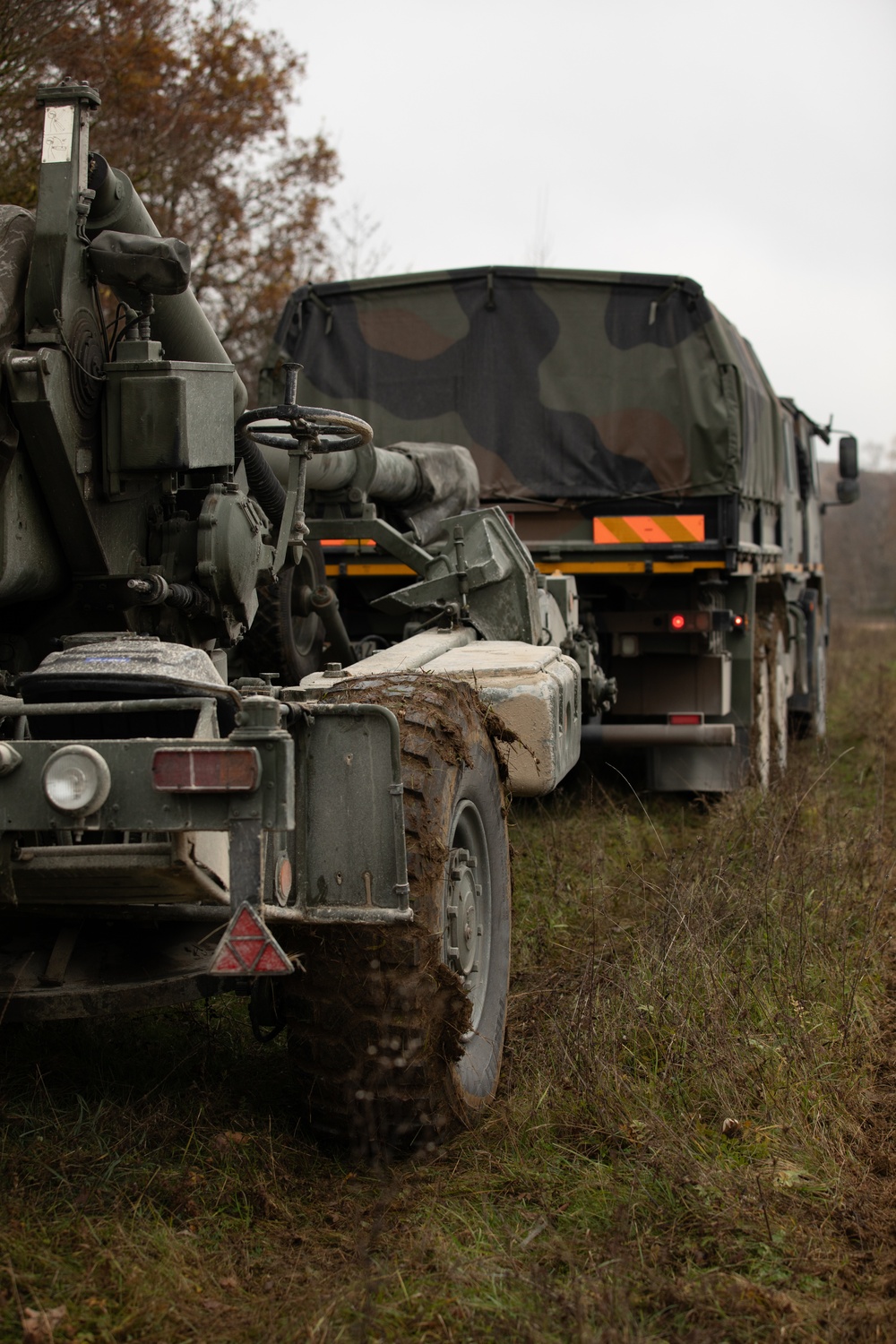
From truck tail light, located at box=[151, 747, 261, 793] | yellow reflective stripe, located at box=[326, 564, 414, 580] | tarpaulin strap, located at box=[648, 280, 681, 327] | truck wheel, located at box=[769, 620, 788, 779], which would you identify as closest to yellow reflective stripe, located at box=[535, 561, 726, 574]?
yellow reflective stripe, located at box=[326, 564, 414, 580]

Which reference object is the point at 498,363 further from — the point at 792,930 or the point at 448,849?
the point at 448,849

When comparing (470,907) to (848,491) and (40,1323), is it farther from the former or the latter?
(848,491)

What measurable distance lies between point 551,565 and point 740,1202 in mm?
5093

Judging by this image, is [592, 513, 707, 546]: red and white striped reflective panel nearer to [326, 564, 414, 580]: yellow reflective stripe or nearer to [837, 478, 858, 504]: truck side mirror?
[326, 564, 414, 580]: yellow reflective stripe

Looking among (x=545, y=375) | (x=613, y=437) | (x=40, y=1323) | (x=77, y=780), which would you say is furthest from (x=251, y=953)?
(x=545, y=375)

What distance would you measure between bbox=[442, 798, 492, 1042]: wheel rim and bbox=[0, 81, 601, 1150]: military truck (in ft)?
0.04

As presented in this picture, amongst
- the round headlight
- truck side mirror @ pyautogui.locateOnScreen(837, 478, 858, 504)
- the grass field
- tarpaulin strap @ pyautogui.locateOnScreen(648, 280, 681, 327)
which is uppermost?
tarpaulin strap @ pyautogui.locateOnScreen(648, 280, 681, 327)

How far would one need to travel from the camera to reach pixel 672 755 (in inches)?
322

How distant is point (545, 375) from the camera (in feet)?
27.3

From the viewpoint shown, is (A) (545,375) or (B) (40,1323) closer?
(B) (40,1323)

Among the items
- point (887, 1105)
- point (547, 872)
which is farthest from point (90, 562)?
point (547, 872)

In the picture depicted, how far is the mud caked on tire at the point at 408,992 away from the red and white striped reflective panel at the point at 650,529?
177 inches

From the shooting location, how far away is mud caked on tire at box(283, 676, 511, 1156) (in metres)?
3.21

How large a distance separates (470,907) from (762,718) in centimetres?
558
